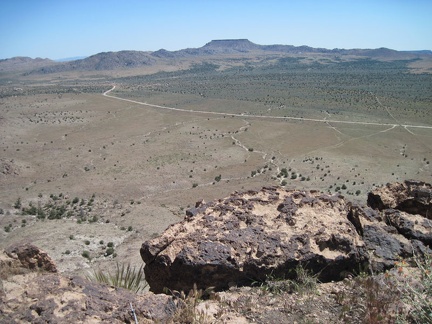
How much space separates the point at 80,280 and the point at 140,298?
3.08ft

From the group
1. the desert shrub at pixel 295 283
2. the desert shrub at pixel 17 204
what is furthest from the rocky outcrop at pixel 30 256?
the desert shrub at pixel 17 204


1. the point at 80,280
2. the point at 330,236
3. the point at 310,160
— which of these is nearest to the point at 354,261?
the point at 330,236

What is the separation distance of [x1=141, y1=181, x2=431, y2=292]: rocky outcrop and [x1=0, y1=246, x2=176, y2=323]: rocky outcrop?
3.32ft

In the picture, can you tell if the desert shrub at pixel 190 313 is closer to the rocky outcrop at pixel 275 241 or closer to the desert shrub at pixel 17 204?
the rocky outcrop at pixel 275 241

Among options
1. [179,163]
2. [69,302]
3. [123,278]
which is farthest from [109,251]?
[179,163]

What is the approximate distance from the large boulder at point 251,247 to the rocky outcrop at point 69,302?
0.94 m

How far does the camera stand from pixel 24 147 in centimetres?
4791

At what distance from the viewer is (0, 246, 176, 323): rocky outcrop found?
4.29 m

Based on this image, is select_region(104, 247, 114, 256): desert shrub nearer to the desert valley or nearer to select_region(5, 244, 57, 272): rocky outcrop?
the desert valley

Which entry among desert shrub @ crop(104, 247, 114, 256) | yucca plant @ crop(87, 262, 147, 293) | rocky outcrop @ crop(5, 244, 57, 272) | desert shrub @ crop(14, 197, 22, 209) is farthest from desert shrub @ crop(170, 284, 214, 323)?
desert shrub @ crop(14, 197, 22, 209)

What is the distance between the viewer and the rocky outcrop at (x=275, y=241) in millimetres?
5727

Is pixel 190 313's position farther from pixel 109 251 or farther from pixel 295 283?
pixel 109 251

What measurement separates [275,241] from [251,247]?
447 mm

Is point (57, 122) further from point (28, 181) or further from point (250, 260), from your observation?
point (250, 260)
